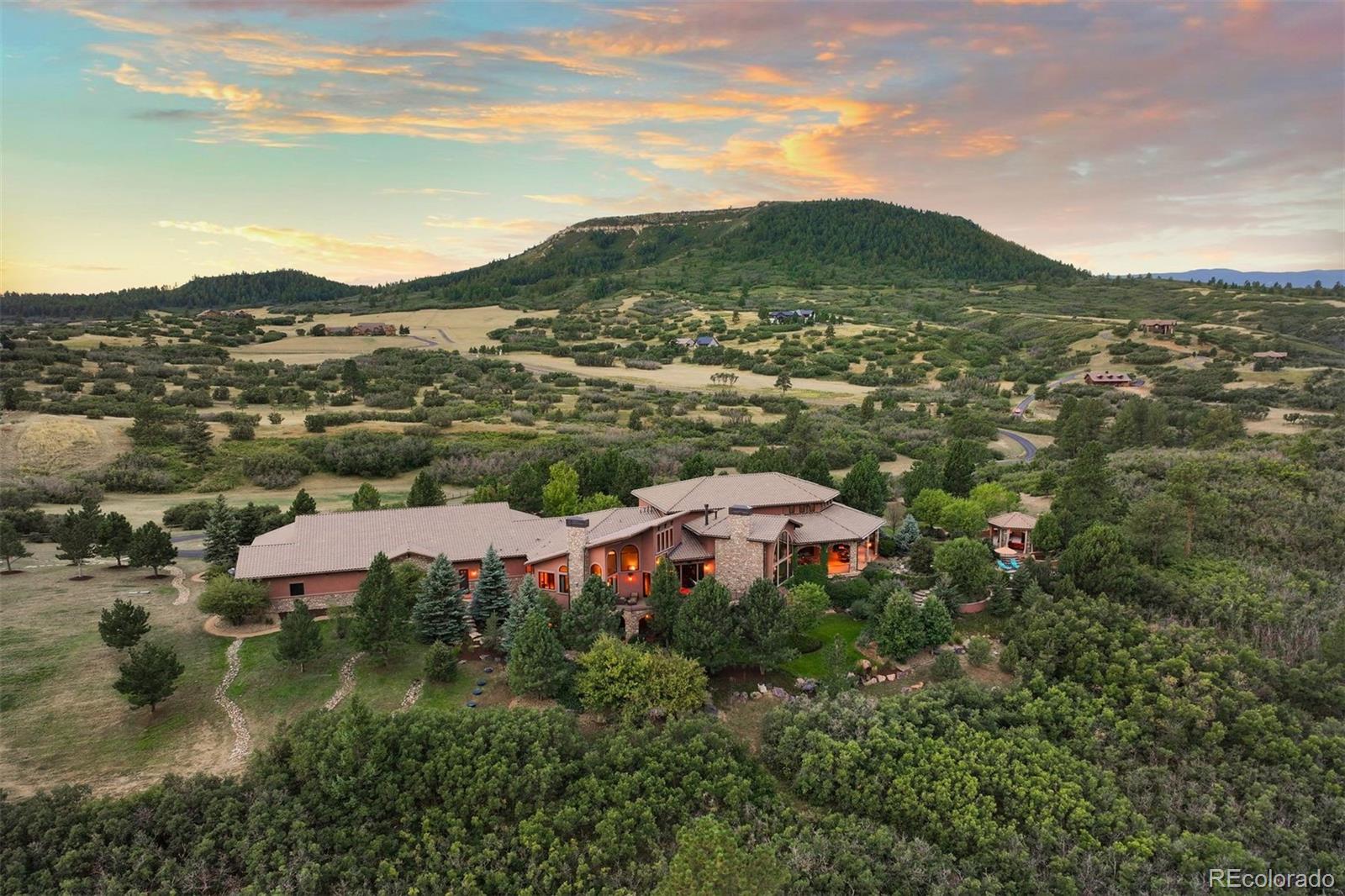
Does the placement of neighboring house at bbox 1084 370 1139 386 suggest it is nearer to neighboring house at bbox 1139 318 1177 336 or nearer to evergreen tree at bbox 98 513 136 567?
neighboring house at bbox 1139 318 1177 336

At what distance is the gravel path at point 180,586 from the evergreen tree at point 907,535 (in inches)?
1239

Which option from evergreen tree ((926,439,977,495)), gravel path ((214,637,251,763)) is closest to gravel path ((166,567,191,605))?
gravel path ((214,637,251,763))

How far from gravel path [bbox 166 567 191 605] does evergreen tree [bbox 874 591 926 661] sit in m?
27.6

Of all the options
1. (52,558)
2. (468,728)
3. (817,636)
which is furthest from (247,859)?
(52,558)

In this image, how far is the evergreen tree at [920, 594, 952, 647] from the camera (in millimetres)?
26000

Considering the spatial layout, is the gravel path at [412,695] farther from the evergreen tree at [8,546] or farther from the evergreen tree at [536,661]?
the evergreen tree at [8,546]

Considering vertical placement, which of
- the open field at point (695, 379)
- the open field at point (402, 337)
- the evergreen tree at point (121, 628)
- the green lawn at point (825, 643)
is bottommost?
the green lawn at point (825, 643)

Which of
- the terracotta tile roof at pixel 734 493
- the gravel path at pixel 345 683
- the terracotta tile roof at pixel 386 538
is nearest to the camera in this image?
the gravel path at pixel 345 683

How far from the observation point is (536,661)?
74.7 ft

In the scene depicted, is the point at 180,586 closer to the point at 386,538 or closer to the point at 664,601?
the point at 386,538

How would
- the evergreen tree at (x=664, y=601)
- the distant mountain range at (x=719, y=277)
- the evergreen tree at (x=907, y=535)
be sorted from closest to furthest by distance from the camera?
1. the evergreen tree at (x=664, y=601)
2. the evergreen tree at (x=907, y=535)
3. the distant mountain range at (x=719, y=277)

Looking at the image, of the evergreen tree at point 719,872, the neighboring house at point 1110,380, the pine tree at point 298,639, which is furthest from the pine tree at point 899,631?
the neighboring house at point 1110,380

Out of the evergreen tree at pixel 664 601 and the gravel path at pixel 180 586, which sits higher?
the evergreen tree at pixel 664 601

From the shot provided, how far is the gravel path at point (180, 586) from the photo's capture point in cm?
3005
